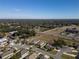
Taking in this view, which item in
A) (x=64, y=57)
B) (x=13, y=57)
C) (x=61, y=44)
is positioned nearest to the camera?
(x=13, y=57)

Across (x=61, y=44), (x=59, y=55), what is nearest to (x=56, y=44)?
(x=61, y=44)

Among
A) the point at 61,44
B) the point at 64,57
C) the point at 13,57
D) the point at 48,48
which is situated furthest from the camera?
the point at 61,44

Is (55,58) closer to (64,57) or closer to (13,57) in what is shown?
(64,57)

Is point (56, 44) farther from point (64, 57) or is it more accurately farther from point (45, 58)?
point (45, 58)

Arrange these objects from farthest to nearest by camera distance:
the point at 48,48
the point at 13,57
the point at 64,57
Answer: the point at 48,48 < the point at 64,57 < the point at 13,57

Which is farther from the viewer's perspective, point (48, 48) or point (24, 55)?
point (48, 48)

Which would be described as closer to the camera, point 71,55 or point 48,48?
point 71,55

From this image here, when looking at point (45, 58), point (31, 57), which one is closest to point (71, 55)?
point (45, 58)

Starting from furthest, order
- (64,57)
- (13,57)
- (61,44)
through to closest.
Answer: (61,44)
(64,57)
(13,57)
